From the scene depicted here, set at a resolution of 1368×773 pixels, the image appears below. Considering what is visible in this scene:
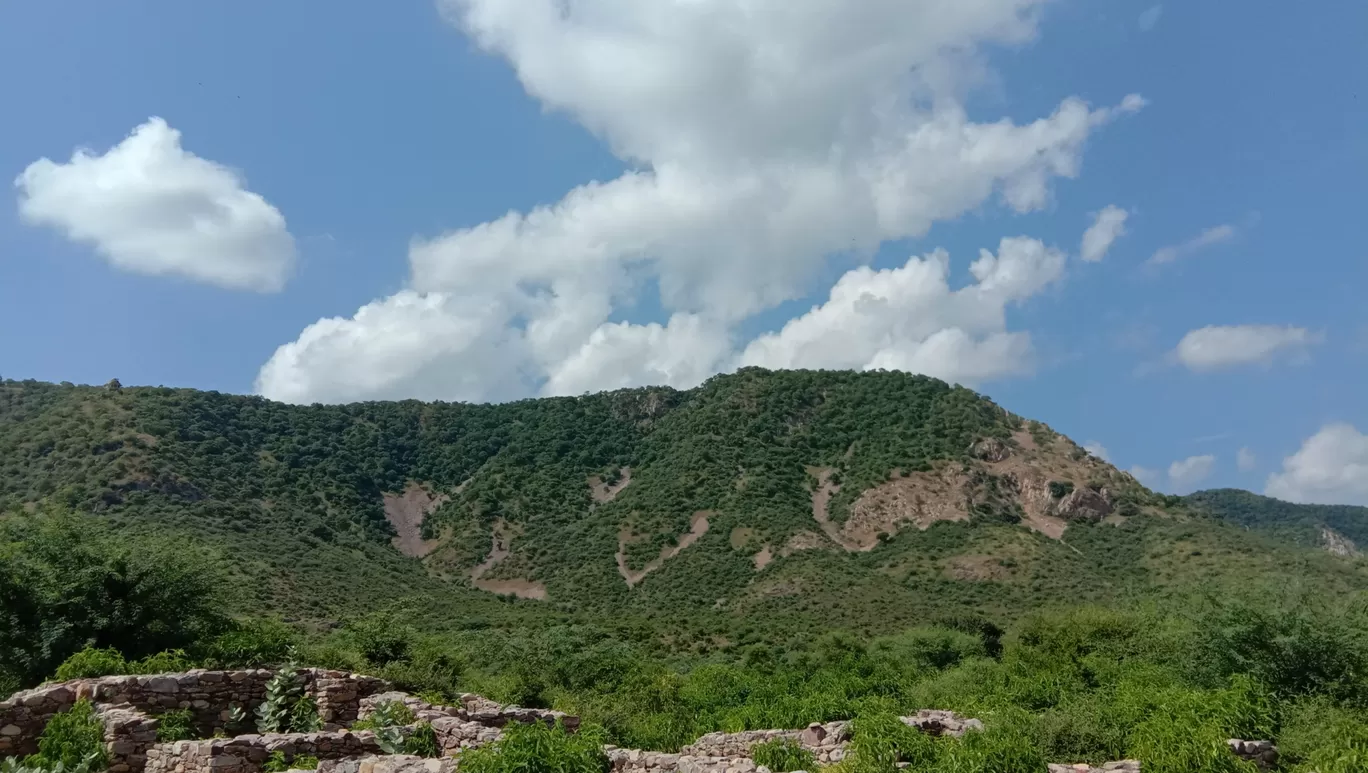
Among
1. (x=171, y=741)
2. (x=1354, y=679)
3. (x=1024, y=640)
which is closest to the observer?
(x=171, y=741)

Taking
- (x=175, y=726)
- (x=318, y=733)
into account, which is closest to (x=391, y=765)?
(x=318, y=733)

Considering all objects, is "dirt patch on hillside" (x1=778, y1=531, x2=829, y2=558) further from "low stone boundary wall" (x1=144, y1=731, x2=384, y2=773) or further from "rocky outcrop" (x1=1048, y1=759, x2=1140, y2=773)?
"low stone boundary wall" (x1=144, y1=731, x2=384, y2=773)

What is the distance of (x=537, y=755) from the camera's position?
362 inches

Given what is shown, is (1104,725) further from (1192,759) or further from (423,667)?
(423,667)

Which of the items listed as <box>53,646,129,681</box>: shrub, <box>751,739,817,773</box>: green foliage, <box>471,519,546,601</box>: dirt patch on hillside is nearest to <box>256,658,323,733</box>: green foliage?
<box>53,646,129,681</box>: shrub

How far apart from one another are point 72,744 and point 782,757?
9371 millimetres

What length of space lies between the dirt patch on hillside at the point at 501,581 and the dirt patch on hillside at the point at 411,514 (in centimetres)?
688

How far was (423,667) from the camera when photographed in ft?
57.4

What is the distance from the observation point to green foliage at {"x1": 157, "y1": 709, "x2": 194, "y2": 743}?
441 inches

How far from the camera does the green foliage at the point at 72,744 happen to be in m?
10.1

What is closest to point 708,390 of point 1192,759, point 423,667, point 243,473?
point 243,473

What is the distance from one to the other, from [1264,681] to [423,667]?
59.8 feet

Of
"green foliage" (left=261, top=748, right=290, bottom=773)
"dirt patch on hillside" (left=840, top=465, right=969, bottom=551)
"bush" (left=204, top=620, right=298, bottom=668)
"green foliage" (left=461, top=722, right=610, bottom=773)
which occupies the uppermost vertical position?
"dirt patch on hillside" (left=840, top=465, right=969, bottom=551)

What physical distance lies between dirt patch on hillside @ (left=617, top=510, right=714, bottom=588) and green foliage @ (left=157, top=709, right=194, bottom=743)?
60.9m
